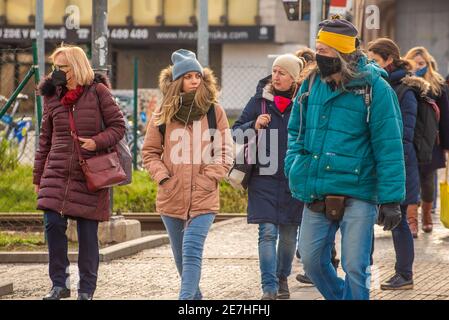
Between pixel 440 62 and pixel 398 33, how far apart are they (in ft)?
7.08

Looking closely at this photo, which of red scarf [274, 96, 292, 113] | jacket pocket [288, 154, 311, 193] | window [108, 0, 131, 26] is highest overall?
A: window [108, 0, 131, 26]

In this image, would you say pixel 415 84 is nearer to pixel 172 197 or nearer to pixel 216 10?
pixel 172 197

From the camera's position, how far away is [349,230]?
7281 millimetres

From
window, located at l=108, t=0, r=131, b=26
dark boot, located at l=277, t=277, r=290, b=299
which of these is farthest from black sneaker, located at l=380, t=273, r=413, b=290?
window, located at l=108, t=0, r=131, b=26

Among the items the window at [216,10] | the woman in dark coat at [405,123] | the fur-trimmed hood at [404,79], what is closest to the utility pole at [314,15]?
the woman in dark coat at [405,123]

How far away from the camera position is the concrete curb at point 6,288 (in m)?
9.59

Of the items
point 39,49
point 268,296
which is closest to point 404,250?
point 268,296

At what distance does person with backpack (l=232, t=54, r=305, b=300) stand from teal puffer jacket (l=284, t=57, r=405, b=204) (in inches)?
67.9

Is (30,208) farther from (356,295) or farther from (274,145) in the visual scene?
(356,295)

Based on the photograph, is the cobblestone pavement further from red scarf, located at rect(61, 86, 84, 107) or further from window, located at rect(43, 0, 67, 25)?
window, located at rect(43, 0, 67, 25)

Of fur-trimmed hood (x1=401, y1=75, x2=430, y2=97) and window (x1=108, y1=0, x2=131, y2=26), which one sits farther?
window (x1=108, y1=0, x2=131, y2=26)

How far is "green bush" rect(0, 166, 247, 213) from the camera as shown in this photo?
15148mm

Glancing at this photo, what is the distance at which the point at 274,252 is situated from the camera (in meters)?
9.13

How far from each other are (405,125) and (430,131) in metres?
0.92
